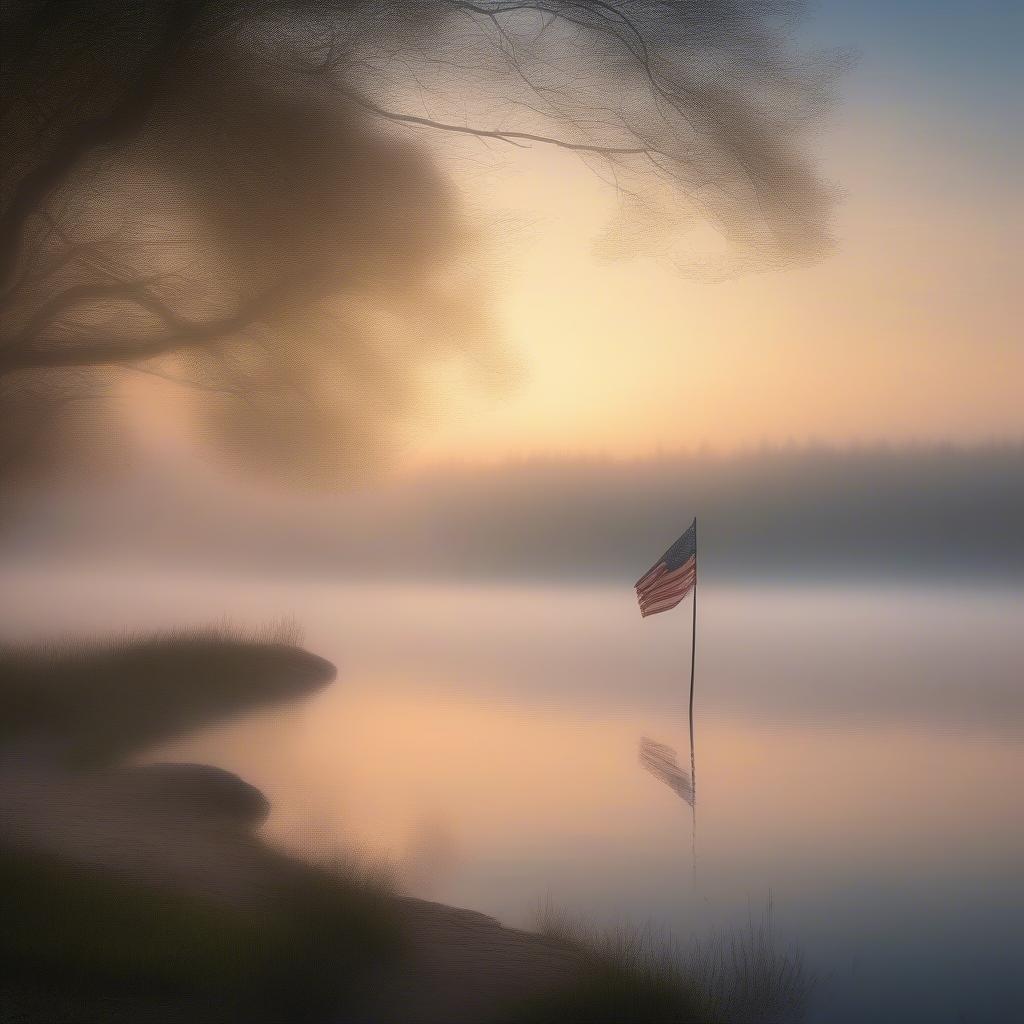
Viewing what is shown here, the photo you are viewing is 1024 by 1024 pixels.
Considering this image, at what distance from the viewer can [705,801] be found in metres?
12.7

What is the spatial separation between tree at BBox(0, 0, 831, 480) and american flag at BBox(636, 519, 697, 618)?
236 inches

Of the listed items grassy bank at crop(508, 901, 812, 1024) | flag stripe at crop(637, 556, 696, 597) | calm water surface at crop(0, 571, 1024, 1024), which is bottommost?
grassy bank at crop(508, 901, 812, 1024)

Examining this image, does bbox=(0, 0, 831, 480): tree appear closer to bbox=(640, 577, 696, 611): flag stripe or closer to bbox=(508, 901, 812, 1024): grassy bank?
bbox=(508, 901, 812, 1024): grassy bank

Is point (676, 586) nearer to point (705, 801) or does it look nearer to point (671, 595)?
point (671, 595)

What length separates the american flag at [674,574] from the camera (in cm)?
1383

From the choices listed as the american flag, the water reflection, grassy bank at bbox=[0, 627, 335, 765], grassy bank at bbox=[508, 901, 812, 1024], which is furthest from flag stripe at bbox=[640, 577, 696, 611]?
grassy bank at bbox=[0, 627, 335, 765]

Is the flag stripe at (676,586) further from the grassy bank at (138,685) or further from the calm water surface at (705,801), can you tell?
the grassy bank at (138,685)

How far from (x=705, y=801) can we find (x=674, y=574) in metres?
2.75

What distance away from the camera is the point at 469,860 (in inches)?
361

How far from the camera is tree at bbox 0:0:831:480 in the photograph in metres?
6.60

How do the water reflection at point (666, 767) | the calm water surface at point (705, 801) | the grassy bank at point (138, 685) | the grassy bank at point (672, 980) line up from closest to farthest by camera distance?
1. the grassy bank at point (672, 980)
2. the calm water surface at point (705, 801)
3. the grassy bank at point (138, 685)
4. the water reflection at point (666, 767)

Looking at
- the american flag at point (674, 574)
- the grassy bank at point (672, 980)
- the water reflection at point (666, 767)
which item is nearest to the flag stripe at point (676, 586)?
the american flag at point (674, 574)

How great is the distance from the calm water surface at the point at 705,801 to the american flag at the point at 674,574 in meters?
2.14

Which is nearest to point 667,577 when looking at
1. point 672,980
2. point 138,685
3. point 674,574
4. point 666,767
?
point 674,574
